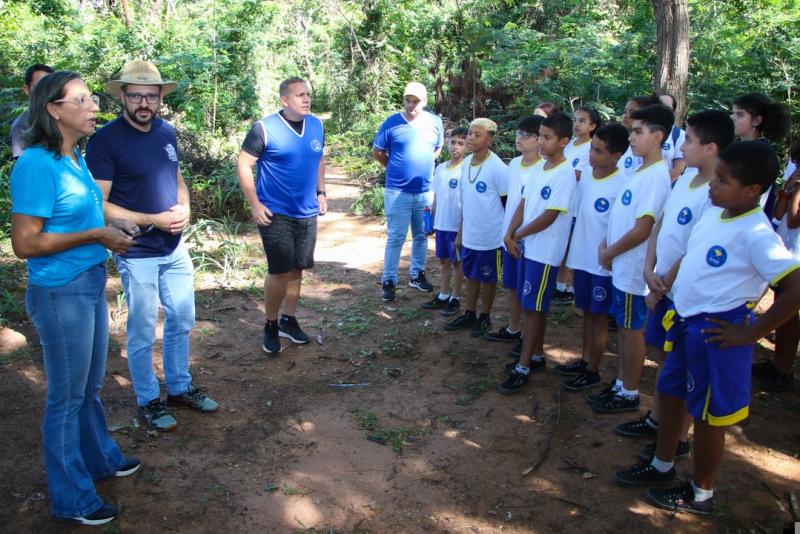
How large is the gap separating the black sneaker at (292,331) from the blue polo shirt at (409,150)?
190 cm

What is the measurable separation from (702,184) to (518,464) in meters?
1.90

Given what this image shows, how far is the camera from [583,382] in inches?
172

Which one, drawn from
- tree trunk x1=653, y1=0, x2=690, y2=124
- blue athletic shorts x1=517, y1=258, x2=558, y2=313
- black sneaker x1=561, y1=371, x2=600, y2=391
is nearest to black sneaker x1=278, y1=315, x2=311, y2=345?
blue athletic shorts x1=517, y1=258, x2=558, y2=313

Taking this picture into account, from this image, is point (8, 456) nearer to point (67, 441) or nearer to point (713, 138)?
point (67, 441)

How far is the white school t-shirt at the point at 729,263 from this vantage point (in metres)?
2.60

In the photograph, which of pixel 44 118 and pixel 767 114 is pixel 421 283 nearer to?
pixel 767 114

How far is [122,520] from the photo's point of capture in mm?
3068

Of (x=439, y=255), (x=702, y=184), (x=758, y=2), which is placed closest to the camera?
(x=702, y=184)

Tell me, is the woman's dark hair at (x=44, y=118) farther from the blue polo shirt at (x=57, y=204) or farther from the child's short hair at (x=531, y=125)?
the child's short hair at (x=531, y=125)

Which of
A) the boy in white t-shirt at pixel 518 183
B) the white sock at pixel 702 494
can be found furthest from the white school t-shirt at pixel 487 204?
the white sock at pixel 702 494

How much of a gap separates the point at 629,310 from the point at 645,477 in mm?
1013

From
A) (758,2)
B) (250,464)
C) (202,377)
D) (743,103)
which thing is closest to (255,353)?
(202,377)

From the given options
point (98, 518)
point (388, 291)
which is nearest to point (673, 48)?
point (388, 291)

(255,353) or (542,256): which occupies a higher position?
(542,256)
